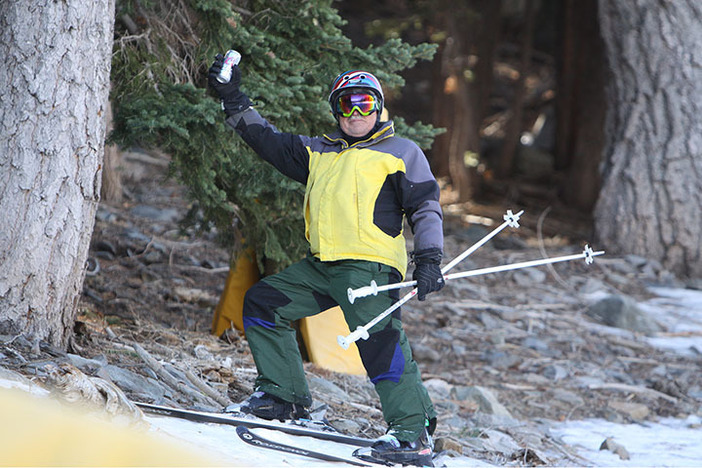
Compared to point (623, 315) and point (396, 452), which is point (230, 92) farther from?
point (623, 315)

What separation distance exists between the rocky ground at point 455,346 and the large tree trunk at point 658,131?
1.27ft

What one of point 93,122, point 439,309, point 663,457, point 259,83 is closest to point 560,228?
point 439,309

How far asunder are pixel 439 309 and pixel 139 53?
14.2 ft

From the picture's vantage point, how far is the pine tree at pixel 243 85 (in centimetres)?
536

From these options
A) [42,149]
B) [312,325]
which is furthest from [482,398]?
[42,149]

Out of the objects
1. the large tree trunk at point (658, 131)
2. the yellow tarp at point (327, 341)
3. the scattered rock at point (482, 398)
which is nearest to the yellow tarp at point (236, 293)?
the yellow tarp at point (327, 341)

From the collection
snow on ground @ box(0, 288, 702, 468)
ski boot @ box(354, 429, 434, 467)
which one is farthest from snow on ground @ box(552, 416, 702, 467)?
ski boot @ box(354, 429, 434, 467)

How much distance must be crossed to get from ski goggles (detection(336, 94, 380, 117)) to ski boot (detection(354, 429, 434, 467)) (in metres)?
1.61

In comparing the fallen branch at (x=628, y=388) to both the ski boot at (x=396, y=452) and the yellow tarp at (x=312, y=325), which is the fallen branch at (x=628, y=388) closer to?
the yellow tarp at (x=312, y=325)

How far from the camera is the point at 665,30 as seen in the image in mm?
10203

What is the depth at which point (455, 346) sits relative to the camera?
Answer: 792cm

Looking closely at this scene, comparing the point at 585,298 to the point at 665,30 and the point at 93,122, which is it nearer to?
the point at 665,30

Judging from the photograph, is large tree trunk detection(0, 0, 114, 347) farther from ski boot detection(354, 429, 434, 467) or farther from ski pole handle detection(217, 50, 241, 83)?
ski boot detection(354, 429, 434, 467)

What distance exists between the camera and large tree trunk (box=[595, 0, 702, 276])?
10.2 metres
